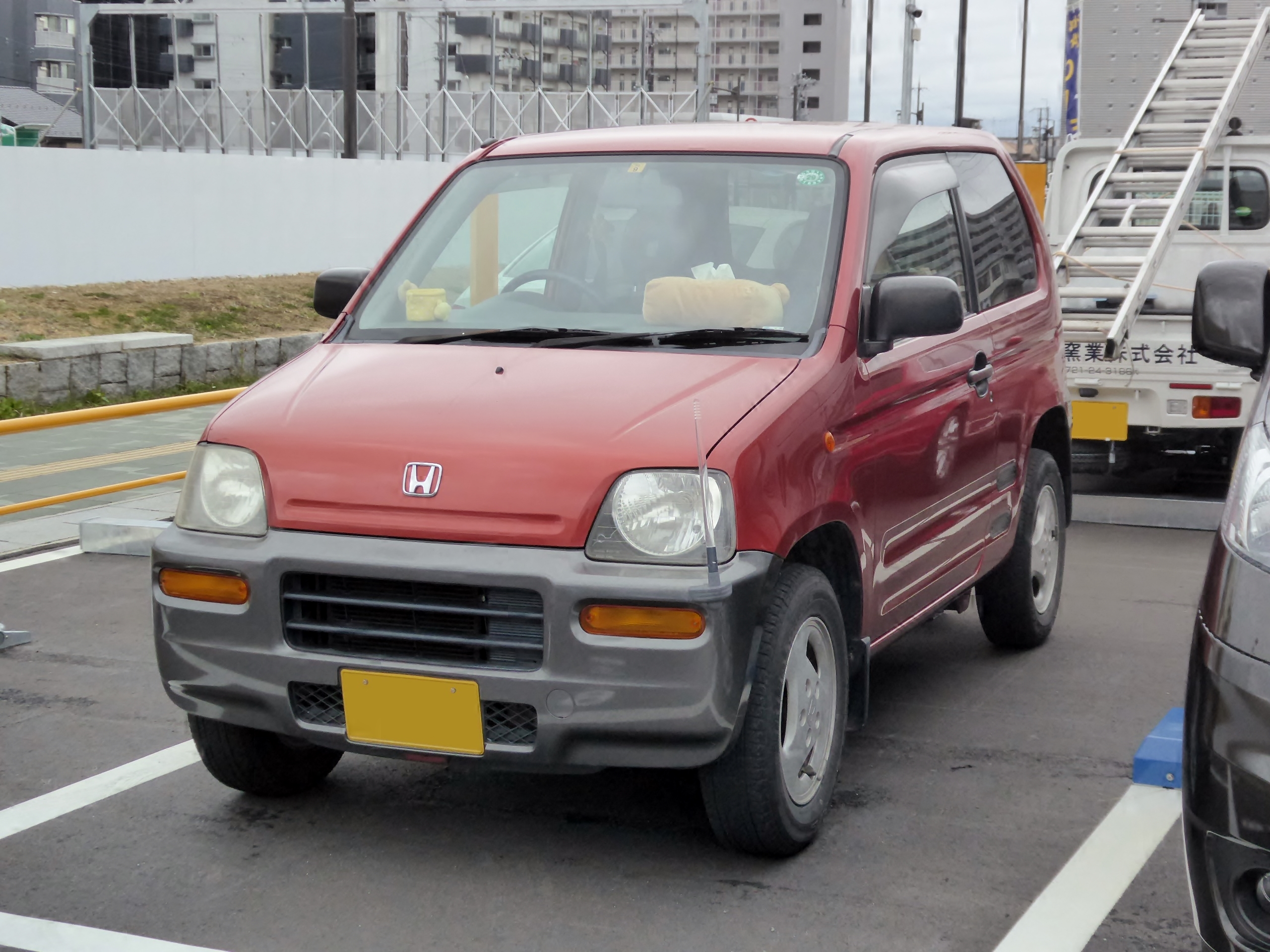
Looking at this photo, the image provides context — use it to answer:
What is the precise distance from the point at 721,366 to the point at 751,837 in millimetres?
1158

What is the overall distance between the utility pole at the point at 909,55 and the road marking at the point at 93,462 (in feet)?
81.7

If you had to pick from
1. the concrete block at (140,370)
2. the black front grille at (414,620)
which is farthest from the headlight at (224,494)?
the concrete block at (140,370)

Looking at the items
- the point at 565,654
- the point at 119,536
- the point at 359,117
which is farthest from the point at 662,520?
the point at 359,117

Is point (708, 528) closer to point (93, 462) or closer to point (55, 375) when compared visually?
point (93, 462)

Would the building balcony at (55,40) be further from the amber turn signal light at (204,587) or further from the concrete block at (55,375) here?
the amber turn signal light at (204,587)

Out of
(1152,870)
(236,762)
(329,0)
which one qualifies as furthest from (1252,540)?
(329,0)

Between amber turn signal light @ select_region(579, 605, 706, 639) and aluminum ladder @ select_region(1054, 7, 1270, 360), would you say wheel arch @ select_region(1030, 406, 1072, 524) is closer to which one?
aluminum ladder @ select_region(1054, 7, 1270, 360)

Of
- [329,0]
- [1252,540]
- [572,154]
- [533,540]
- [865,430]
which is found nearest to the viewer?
[1252,540]

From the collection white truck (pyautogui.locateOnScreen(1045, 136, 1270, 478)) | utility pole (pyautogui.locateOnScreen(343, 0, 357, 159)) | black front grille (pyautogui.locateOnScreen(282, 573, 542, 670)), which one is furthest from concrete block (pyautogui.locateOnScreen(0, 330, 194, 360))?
utility pole (pyautogui.locateOnScreen(343, 0, 357, 159))

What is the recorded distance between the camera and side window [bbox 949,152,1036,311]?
5.37m

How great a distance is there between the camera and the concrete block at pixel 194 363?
15.4 m

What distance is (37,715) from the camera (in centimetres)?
525

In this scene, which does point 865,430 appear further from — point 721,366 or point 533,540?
point 533,540

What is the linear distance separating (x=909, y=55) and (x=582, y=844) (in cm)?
3277
